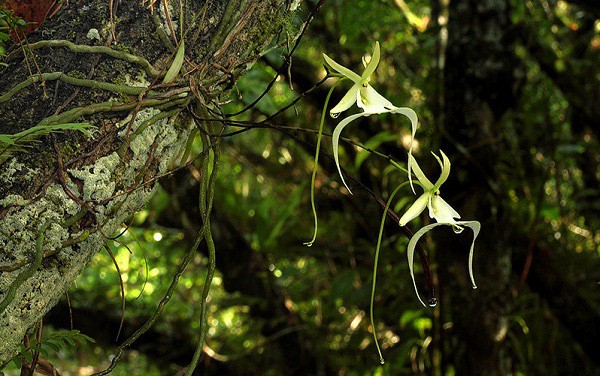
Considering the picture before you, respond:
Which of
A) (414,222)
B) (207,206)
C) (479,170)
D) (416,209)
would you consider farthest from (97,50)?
(414,222)

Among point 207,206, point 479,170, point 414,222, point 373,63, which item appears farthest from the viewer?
point 414,222

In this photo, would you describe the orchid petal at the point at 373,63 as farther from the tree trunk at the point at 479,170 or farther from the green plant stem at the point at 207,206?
the tree trunk at the point at 479,170

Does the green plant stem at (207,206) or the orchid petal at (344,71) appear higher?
the orchid petal at (344,71)

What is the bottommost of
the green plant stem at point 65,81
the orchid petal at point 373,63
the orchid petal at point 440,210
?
the orchid petal at point 440,210

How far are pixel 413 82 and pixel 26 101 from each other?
1730 millimetres

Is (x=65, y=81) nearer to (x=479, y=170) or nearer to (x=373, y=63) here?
(x=373, y=63)

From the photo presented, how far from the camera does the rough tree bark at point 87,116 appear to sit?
1.75ft

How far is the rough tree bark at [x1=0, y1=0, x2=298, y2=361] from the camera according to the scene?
0.53 m

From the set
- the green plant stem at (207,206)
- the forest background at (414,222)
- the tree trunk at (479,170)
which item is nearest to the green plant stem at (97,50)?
the green plant stem at (207,206)

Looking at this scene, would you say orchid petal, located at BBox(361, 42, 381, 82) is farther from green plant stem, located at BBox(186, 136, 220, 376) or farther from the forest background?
the forest background

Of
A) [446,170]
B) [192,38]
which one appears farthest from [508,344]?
[192,38]

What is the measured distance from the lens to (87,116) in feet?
1.82

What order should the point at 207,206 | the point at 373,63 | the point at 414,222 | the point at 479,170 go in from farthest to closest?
the point at 414,222 < the point at 479,170 < the point at 207,206 < the point at 373,63

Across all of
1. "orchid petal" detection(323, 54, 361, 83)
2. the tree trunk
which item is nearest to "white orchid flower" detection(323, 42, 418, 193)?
"orchid petal" detection(323, 54, 361, 83)
